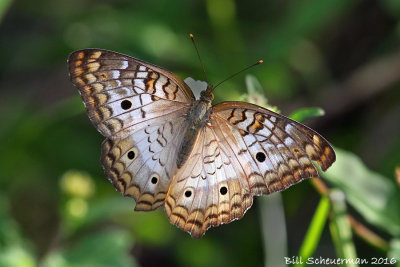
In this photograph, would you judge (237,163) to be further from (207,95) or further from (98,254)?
(98,254)

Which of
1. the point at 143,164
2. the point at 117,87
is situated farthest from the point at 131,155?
the point at 117,87

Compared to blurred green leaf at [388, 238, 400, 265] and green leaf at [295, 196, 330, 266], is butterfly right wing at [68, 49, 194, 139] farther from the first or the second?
blurred green leaf at [388, 238, 400, 265]

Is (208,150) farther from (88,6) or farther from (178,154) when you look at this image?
(88,6)

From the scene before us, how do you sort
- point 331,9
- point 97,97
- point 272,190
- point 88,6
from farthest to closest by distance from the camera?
point 88,6 → point 331,9 → point 97,97 → point 272,190

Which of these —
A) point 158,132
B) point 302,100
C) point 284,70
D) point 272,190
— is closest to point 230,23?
point 284,70

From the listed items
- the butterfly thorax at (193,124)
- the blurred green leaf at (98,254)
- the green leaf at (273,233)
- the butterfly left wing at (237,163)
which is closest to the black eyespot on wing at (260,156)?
the butterfly left wing at (237,163)

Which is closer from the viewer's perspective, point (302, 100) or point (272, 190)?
point (272, 190)
